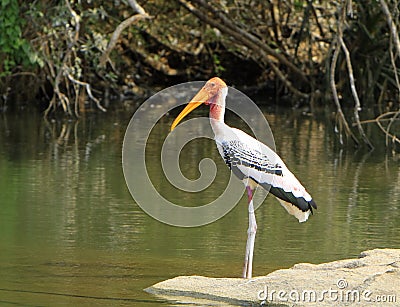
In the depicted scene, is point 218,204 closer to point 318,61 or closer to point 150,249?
point 150,249

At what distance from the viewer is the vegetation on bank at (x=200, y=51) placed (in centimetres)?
1786

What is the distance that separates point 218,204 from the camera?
1089 cm

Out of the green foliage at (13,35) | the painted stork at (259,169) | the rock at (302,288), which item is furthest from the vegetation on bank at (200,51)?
the rock at (302,288)

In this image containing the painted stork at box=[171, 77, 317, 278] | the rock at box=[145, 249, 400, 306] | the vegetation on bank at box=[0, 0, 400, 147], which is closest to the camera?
the rock at box=[145, 249, 400, 306]

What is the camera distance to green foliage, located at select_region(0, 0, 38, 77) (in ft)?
55.0

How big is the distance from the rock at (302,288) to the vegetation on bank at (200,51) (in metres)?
10.2

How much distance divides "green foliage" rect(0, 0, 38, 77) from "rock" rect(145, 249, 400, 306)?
10.3 m

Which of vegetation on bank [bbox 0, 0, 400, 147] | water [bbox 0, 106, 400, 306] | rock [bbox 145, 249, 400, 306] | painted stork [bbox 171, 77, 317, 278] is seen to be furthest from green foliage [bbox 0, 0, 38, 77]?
rock [bbox 145, 249, 400, 306]

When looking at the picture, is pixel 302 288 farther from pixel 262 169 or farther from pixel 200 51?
pixel 200 51

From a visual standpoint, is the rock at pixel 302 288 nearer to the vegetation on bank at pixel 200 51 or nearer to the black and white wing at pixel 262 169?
the black and white wing at pixel 262 169

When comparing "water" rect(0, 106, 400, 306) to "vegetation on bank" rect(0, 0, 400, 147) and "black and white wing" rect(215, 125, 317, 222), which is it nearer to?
"black and white wing" rect(215, 125, 317, 222)

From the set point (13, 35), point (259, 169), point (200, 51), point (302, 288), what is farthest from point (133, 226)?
point (200, 51)

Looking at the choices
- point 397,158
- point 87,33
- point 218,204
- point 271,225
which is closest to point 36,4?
point 87,33

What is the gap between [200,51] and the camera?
23.5 meters
